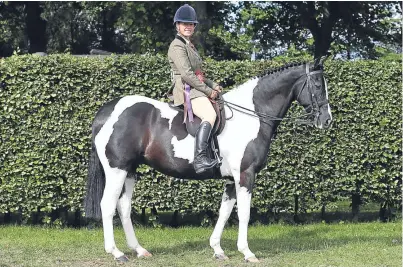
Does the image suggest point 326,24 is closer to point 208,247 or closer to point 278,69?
point 278,69

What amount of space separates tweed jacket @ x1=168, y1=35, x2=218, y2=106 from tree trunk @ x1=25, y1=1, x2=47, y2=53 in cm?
1479

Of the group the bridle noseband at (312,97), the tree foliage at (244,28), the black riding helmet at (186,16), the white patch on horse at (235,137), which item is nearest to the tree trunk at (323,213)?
the bridle noseband at (312,97)

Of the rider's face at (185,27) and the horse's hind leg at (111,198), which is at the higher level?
the rider's face at (185,27)

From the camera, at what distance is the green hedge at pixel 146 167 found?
11.8 m

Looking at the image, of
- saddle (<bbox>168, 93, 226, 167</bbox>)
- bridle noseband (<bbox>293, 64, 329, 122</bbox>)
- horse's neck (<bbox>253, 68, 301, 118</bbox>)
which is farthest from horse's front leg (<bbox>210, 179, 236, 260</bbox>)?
bridle noseband (<bbox>293, 64, 329, 122</bbox>)

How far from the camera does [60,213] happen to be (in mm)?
12656

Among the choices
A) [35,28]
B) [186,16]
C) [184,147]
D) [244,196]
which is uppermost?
[35,28]

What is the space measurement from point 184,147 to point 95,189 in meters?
1.40

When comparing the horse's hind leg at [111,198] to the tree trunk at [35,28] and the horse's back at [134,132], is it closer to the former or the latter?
the horse's back at [134,132]

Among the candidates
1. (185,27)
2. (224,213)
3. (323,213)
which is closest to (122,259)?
(224,213)

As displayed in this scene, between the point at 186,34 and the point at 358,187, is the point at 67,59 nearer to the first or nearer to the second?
the point at 186,34

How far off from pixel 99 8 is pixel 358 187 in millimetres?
11303

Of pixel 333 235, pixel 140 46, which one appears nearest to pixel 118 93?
pixel 333 235

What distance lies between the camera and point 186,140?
8758 mm
